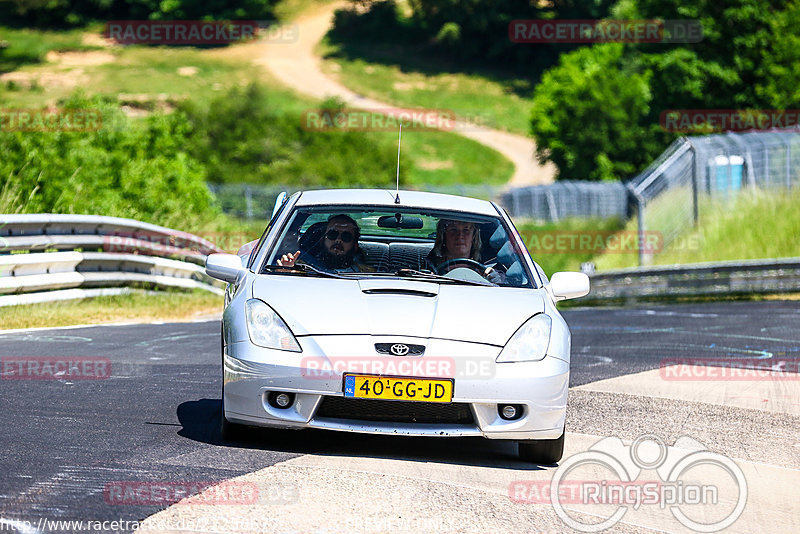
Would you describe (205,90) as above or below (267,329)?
above

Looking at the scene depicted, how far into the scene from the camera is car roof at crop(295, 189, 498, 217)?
763 centimetres

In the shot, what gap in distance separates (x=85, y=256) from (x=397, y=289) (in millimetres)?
8731

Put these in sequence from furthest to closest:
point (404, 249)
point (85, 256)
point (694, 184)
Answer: point (694, 184) < point (85, 256) < point (404, 249)

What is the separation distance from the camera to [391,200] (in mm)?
7770

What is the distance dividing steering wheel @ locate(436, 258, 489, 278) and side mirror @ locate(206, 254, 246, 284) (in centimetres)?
119

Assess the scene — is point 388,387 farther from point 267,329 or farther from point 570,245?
point 570,245

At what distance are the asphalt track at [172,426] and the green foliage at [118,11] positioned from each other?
101516mm

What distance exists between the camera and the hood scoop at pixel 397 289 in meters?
6.59

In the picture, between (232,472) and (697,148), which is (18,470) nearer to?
(232,472)

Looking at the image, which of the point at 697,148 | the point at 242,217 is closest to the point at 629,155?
the point at 242,217

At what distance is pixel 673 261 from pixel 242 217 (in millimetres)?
18169

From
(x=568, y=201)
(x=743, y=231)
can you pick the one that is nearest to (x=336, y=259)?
(x=743, y=231)

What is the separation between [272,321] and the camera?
248 inches

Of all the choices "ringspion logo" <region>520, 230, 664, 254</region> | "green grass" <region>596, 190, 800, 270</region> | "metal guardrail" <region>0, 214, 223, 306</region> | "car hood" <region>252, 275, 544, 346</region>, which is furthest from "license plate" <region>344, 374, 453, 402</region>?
"green grass" <region>596, 190, 800, 270</region>
